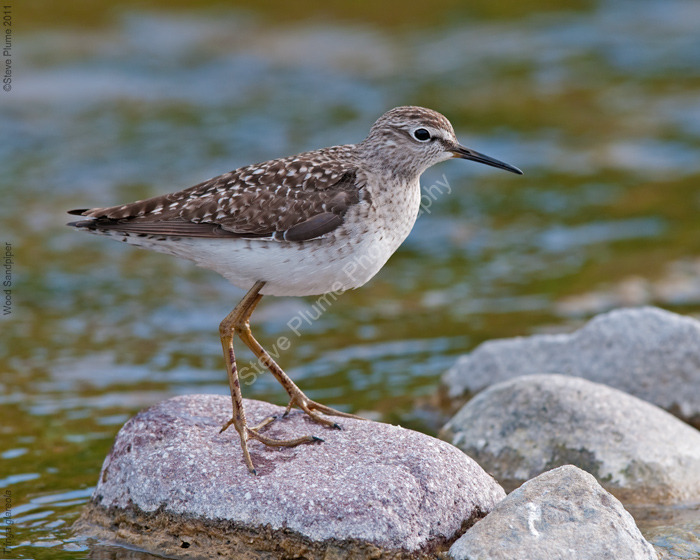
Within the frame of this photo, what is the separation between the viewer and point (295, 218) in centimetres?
741

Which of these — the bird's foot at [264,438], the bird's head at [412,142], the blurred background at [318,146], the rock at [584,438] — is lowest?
the blurred background at [318,146]

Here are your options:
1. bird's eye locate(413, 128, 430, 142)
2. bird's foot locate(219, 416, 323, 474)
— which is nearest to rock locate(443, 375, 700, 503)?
bird's foot locate(219, 416, 323, 474)

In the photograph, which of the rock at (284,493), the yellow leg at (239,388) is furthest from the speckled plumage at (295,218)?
the rock at (284,493)

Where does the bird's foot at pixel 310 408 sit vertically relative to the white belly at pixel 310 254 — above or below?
below

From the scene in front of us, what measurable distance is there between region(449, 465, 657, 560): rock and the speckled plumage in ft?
6.79

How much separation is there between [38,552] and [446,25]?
20538 millimetres

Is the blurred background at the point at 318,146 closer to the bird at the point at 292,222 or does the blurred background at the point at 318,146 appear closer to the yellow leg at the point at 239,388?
the yellow leg at the point at 239,388

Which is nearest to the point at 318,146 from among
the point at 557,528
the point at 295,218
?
the point at 295,218

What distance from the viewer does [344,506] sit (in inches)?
257

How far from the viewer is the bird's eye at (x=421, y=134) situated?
26.4ft

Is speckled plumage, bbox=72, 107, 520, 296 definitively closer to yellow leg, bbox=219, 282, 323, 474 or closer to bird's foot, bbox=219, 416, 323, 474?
yellow leg, bbox=219, 282, 323, 474

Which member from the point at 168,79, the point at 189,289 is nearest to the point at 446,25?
the point at 168,79

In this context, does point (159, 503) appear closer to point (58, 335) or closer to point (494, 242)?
point (58, 335)

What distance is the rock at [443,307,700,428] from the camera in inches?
382
